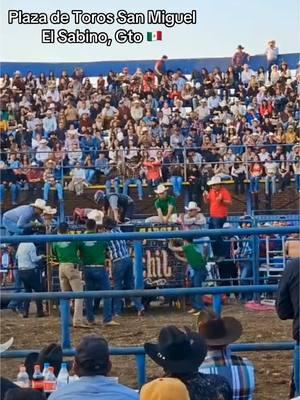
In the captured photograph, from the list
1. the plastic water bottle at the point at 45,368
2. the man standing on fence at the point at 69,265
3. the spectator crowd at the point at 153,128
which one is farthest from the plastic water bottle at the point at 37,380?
the spectator crowd at the point at 153,128

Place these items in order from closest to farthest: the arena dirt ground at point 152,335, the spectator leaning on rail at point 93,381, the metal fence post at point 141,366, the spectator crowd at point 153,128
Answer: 1. the spectator leaning on rail at point 93,381
2. the metal fence post at point 141,366
3. the arena dirt ground at point 152,335
4. the spectator crowd at point 153,128

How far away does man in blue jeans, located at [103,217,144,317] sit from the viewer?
10.7 meters

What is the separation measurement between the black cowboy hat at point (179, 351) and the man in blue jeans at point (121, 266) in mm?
6071

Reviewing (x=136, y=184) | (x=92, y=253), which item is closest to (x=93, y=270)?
(x=92, y=253)

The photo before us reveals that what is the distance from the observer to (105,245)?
10.5m

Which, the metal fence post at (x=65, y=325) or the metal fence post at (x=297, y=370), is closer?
the metal fence post at (x=297, y=370)

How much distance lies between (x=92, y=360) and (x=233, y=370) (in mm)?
878

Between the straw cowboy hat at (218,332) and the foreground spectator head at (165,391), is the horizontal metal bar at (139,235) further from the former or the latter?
the foreground spectator head at (165,391)

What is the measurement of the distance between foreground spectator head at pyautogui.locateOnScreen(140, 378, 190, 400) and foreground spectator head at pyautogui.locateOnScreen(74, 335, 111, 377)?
52 centimetres

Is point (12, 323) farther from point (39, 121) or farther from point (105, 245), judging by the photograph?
point (39, 121)

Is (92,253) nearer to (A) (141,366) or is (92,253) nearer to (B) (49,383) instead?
(A) (141,366)

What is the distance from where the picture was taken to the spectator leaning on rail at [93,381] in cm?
392

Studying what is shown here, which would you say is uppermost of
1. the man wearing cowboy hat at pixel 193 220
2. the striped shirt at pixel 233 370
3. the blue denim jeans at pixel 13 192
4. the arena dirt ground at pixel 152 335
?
the blue denim jeans at pixel 13 192

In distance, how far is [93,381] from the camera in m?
4.01
